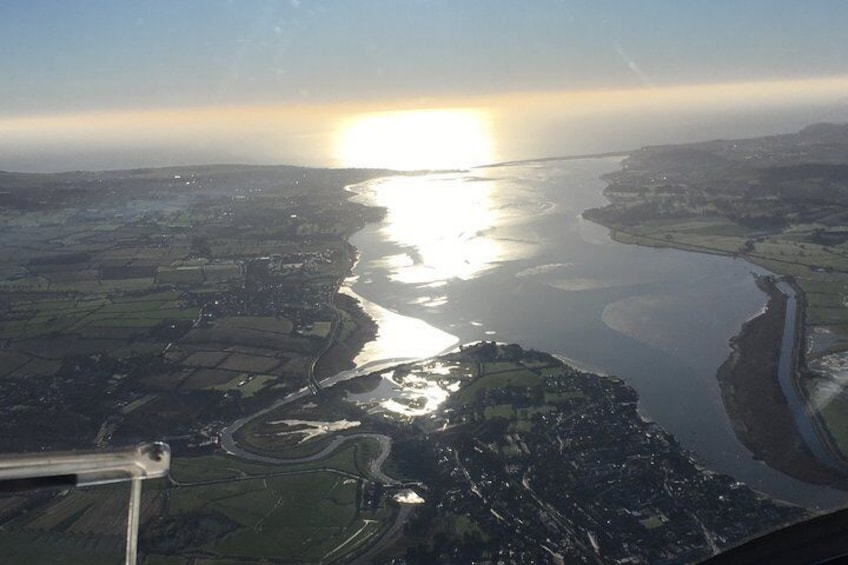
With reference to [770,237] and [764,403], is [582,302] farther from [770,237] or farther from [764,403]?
[770,237]

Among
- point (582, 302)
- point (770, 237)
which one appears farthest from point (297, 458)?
point (770, 237)

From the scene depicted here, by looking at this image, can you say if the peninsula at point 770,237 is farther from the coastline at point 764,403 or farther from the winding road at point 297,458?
the winding road at point 297,458

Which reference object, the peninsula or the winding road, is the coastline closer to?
the peninsula

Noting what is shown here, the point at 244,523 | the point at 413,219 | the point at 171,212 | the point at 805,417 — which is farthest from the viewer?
the point at 171,212

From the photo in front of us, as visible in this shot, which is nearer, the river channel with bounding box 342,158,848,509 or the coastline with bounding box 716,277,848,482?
the coastline with bounding box 716,277,848,482

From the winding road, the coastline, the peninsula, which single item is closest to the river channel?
the coastline

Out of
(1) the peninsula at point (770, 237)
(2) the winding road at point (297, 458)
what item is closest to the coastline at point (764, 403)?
(1) the peninsula at point (770, 237)

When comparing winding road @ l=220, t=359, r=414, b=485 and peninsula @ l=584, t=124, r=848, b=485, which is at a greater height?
peninsula @ l=584, t=124, r=848, b=485

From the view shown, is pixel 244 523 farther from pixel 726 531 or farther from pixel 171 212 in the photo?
pixel 171 212

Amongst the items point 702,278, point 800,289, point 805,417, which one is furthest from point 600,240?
point 805,417
